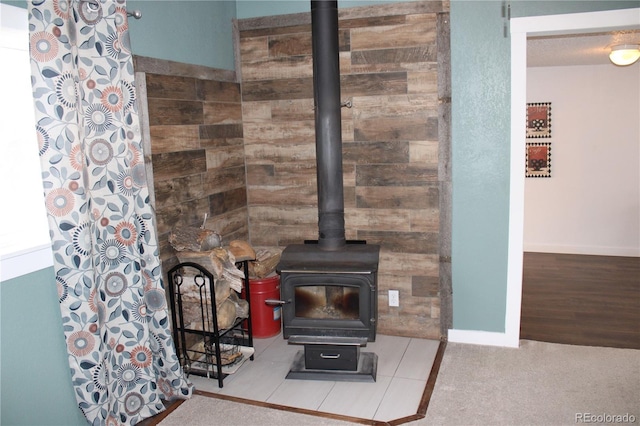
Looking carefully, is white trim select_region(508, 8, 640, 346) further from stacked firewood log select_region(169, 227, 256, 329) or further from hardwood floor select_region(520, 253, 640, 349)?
Answer: stacked firewood log select_region(169, 227, 256, 329)

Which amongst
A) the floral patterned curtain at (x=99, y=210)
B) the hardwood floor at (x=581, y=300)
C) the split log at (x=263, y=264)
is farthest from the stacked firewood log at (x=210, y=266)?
the hardwood floor at (x=581, y=300)

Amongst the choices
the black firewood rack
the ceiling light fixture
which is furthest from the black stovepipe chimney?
the ceiling light fixture

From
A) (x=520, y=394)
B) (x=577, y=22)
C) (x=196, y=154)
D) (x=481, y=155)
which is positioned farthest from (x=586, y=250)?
(x=196, y=154)

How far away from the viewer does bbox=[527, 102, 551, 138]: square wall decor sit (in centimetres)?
611

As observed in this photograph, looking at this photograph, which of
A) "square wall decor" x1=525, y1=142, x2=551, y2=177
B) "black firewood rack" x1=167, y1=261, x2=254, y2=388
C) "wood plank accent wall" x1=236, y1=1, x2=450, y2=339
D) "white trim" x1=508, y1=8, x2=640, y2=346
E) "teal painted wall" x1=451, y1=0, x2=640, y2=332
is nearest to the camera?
"black firewood rack" x1=167, y1=261, x2=254, y2=388

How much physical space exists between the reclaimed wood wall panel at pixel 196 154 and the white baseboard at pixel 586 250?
3793mm

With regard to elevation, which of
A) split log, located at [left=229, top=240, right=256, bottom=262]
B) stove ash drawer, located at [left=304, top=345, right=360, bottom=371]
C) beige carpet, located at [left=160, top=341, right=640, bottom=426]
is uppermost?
split log, located at [left=229, top=240, right=256, bottom=262]

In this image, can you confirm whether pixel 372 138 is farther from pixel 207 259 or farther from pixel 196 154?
pixel 207 259

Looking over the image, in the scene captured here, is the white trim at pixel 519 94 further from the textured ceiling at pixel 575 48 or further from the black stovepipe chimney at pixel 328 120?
the black stovepipe chimney at pixel 328 120

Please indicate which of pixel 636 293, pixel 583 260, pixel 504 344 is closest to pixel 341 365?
pixel 504 344

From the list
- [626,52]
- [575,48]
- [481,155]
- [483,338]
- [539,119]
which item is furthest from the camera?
[539,119]

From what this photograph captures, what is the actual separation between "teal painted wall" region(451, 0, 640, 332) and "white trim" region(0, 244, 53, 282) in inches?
94.2

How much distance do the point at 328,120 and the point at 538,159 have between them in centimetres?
391

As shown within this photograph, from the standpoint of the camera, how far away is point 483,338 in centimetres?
364
